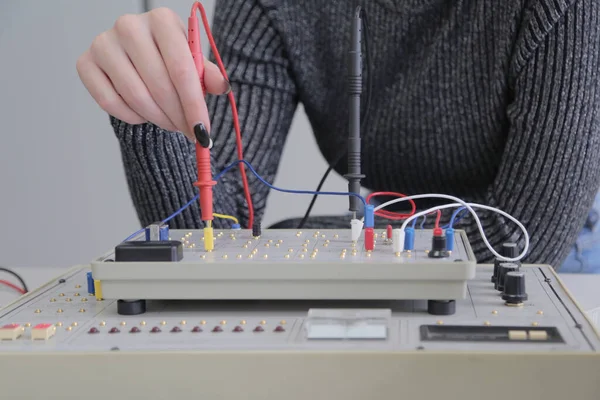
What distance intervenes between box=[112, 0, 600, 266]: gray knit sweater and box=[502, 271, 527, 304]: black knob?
379mm

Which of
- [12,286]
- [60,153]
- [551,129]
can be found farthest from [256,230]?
[60,153]

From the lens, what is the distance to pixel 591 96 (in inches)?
→ 39.3

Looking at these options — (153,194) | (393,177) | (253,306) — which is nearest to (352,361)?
(253,306)

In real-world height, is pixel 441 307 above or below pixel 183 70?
below

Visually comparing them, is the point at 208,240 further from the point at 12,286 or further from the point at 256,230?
the point at 12,286

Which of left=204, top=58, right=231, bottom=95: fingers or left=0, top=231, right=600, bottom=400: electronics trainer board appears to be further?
left=204, top=58, right=231, bottom=95: fingers

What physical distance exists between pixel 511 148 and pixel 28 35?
1783 mm

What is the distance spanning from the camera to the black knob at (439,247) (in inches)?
22.0

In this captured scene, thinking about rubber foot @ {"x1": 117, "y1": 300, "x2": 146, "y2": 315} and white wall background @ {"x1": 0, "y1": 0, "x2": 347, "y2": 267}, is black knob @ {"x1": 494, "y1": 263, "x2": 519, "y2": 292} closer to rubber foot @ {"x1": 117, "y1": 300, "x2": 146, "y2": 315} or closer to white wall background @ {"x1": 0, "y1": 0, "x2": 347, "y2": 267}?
rubber foot @ {"x1": 117, "y1": 300, "x2": 146, "y2": 315}

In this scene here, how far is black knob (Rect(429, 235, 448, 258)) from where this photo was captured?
559 millimetres

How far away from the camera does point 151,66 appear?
0.68m

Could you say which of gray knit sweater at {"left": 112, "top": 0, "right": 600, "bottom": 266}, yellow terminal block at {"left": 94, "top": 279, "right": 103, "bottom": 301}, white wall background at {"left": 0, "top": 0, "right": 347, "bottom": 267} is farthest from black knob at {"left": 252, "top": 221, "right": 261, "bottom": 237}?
white wall background at {"left": 0, "top": 0, "right": 347, "bottom": 267}

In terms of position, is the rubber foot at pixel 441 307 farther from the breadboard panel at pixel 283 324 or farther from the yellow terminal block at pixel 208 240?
the yellow terminal block at pixel 208 240

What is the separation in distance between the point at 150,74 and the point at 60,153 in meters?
1.81
